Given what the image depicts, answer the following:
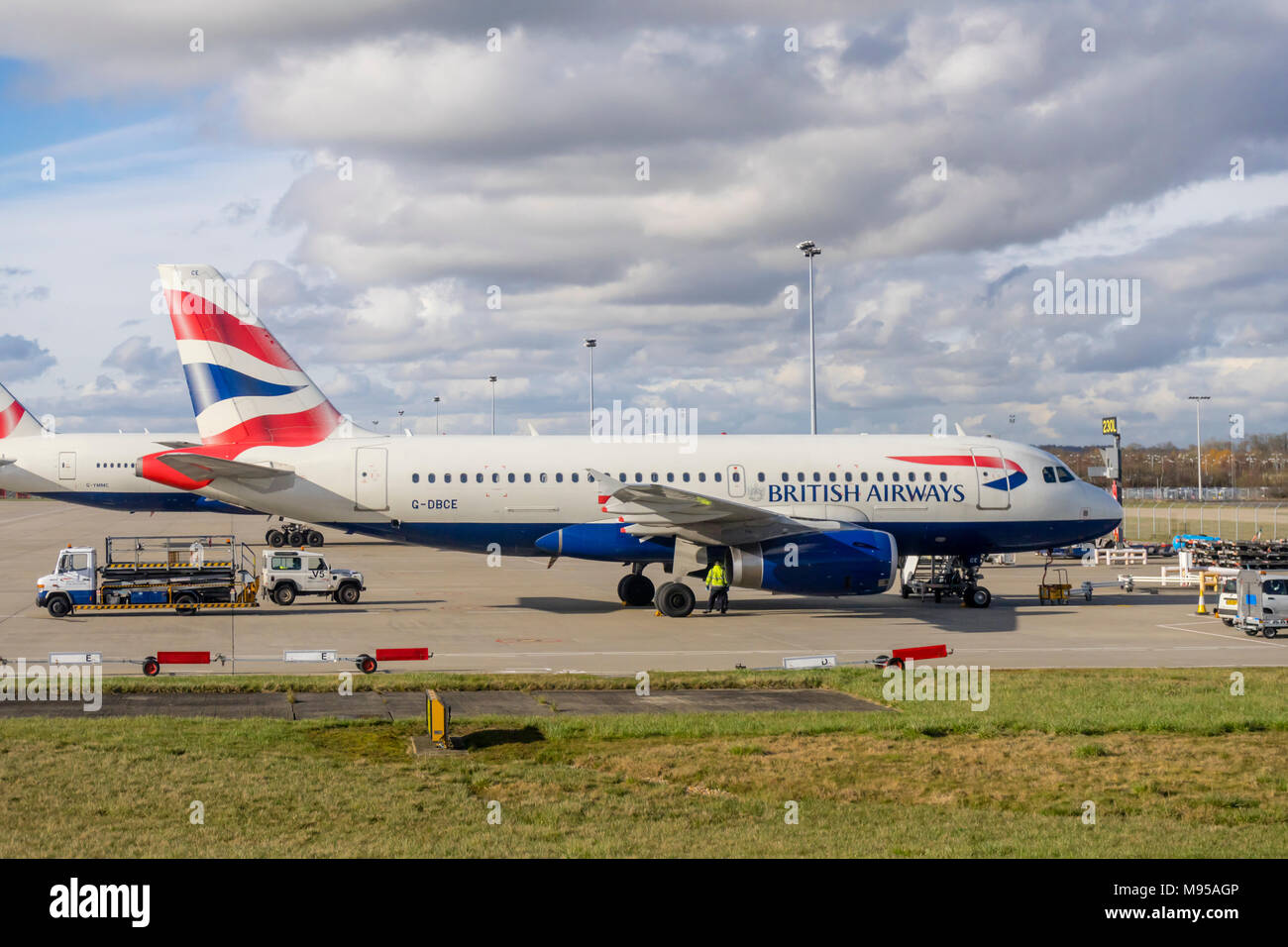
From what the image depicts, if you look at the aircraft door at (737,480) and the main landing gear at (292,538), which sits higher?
the aircraft door at (737,480)

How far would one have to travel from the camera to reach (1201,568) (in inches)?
1449

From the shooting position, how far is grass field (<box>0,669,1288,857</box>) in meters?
11.2

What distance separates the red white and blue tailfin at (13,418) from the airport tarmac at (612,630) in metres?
17.2

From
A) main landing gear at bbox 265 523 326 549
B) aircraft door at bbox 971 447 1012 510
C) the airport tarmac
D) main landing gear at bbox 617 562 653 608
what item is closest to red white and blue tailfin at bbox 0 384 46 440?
main landing gear at bbox 265 523 326 549

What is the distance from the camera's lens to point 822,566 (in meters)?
31.0

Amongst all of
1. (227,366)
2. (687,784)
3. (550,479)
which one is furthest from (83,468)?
(687,784)

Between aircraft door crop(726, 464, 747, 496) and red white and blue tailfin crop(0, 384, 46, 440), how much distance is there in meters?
41.4

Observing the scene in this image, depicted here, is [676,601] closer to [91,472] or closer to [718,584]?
[718,584]

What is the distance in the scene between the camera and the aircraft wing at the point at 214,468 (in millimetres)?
32312

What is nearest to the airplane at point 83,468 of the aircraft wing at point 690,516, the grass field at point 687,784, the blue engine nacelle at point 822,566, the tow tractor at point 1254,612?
the aircraft wing at point 690,516

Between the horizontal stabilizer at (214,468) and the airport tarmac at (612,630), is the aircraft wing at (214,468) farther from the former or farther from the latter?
the airport tarmac at (612,630)

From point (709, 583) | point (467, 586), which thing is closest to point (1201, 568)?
point (709, 583)

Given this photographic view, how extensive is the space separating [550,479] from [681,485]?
4.02 m

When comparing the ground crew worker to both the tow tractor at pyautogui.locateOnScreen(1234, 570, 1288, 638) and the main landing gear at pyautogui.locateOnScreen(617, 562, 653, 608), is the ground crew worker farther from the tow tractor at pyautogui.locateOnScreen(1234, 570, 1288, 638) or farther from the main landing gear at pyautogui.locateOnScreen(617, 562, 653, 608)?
the tow tractor at pyautogui.locateOnScreen(1234, 570, 1288, 638)
